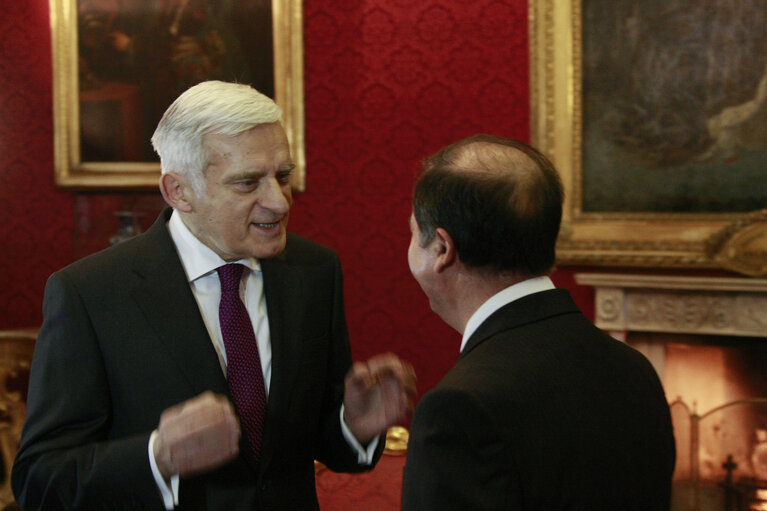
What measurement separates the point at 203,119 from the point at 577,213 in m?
3.00

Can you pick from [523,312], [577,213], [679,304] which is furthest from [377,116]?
[523,312]

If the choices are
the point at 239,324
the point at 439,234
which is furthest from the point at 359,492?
the point at 439,234

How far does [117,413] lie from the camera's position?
176 cm

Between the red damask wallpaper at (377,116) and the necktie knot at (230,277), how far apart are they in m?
2.75

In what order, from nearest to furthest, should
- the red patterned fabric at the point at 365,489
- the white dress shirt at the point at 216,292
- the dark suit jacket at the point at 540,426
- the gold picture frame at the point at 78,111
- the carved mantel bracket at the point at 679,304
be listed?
the dark suit jacket at the point at 540,426 → the white dress shirt at the point at 216,292 → the red patterned fabric at the point at 365,489 → the carved mantel bracket at the point at 679,304 → the gold picture frame at the point at 78,111

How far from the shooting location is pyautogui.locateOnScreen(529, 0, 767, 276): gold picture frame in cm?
422

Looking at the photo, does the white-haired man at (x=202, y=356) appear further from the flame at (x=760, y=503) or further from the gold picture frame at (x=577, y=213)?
the flame at (x=760, y=503)

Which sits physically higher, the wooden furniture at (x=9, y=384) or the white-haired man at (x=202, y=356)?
the white-haired man at (x=202, y=356)

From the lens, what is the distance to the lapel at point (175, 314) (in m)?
1.78

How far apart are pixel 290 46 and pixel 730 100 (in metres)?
2.48

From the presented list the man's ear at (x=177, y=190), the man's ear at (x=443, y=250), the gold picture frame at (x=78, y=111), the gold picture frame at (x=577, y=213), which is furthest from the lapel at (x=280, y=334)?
the gold picture frame at (x=78, y=111)

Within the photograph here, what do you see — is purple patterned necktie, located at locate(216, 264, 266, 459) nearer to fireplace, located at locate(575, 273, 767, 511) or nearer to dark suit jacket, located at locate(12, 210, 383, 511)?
dark suit jacket, located at locate(12, 210, 383, 511)

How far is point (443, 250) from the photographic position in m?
1.53

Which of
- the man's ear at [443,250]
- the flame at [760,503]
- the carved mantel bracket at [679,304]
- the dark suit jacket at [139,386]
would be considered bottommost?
the flame at [760,503]
